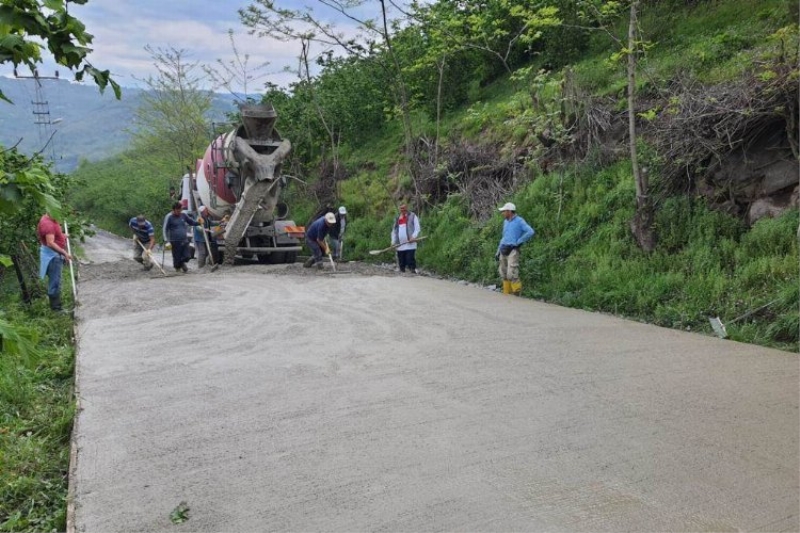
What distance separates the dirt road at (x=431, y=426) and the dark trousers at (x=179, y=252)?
539 cm

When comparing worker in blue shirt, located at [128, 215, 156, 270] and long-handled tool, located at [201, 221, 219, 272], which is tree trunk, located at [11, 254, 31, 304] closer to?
worker in blue shirt, located at [128, 215, 156, 270]

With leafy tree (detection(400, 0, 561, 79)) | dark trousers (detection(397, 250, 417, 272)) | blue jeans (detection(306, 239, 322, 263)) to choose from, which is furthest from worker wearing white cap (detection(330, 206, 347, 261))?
leafy tree (detection(400, 0, 561, 79))

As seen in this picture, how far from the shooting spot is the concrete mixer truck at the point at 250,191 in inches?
489

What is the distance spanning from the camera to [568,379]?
507 centimetres

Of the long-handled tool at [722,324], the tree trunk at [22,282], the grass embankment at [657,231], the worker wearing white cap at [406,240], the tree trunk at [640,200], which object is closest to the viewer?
the long-handled tool at [722,324]

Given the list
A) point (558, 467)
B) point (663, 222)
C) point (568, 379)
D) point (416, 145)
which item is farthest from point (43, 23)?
point (416, 145)

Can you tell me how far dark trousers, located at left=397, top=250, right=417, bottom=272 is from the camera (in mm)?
12320

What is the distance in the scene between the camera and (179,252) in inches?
501

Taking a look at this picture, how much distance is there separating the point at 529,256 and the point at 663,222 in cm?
209

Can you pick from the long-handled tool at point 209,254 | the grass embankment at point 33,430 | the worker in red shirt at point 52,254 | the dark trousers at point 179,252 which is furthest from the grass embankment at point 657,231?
the worker in red shirt at point 52,254

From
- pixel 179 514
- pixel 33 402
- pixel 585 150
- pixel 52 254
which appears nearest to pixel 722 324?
pixel 585 150

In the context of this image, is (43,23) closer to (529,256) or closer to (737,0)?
(529,256)

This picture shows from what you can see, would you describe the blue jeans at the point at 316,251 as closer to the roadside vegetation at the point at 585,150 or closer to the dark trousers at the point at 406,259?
the dark trousers at the point at 406,259

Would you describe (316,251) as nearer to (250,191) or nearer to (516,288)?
(250,191)
